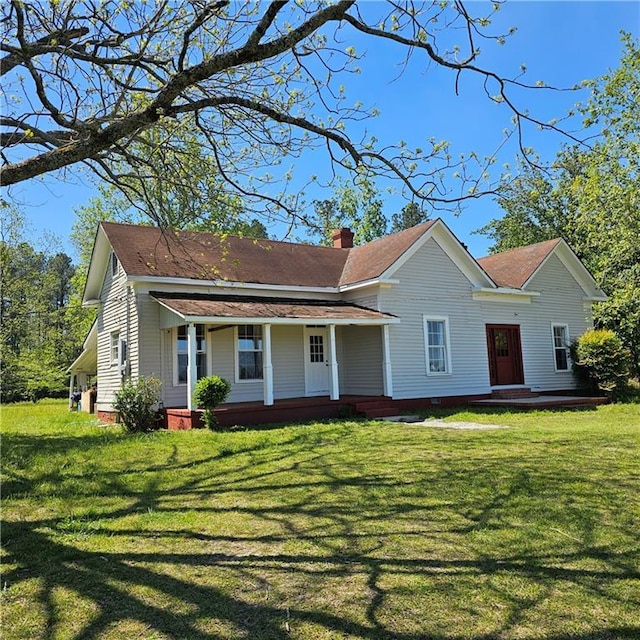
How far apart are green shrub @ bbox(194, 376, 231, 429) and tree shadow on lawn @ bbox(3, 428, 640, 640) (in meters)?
6.04

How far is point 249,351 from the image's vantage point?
15.7 metres

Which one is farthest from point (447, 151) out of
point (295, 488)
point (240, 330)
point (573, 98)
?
point (240, 330)

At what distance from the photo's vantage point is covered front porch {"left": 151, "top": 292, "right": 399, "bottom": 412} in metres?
13.4

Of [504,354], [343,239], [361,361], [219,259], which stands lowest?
[361,361]

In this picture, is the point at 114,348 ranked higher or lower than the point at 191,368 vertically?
higher

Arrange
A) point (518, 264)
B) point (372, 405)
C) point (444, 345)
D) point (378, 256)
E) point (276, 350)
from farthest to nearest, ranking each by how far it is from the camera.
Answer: point (518, 264) < point (378, 256) < point (444, 345) < point (276, 350) < point (372, 405)

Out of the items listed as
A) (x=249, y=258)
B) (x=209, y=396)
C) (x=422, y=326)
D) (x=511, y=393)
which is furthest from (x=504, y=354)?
(x=209, y=396)

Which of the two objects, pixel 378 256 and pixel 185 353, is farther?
pixel 378 256

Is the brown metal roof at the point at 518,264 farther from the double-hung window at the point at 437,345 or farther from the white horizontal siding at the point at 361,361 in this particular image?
the white horizontal siding at the point at 361,361

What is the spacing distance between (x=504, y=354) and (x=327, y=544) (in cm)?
1668

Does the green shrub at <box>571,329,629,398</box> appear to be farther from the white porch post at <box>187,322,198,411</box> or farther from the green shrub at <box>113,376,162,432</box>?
the green shrub at <box>113,376,162,432</box>

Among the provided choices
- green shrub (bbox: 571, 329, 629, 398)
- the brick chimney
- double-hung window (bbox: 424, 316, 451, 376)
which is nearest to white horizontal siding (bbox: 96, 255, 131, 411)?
double-hung window (bbox: 424, 316, 451, 376)

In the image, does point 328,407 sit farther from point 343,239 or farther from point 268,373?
point 343,239

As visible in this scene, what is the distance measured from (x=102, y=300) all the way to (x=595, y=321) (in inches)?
832
